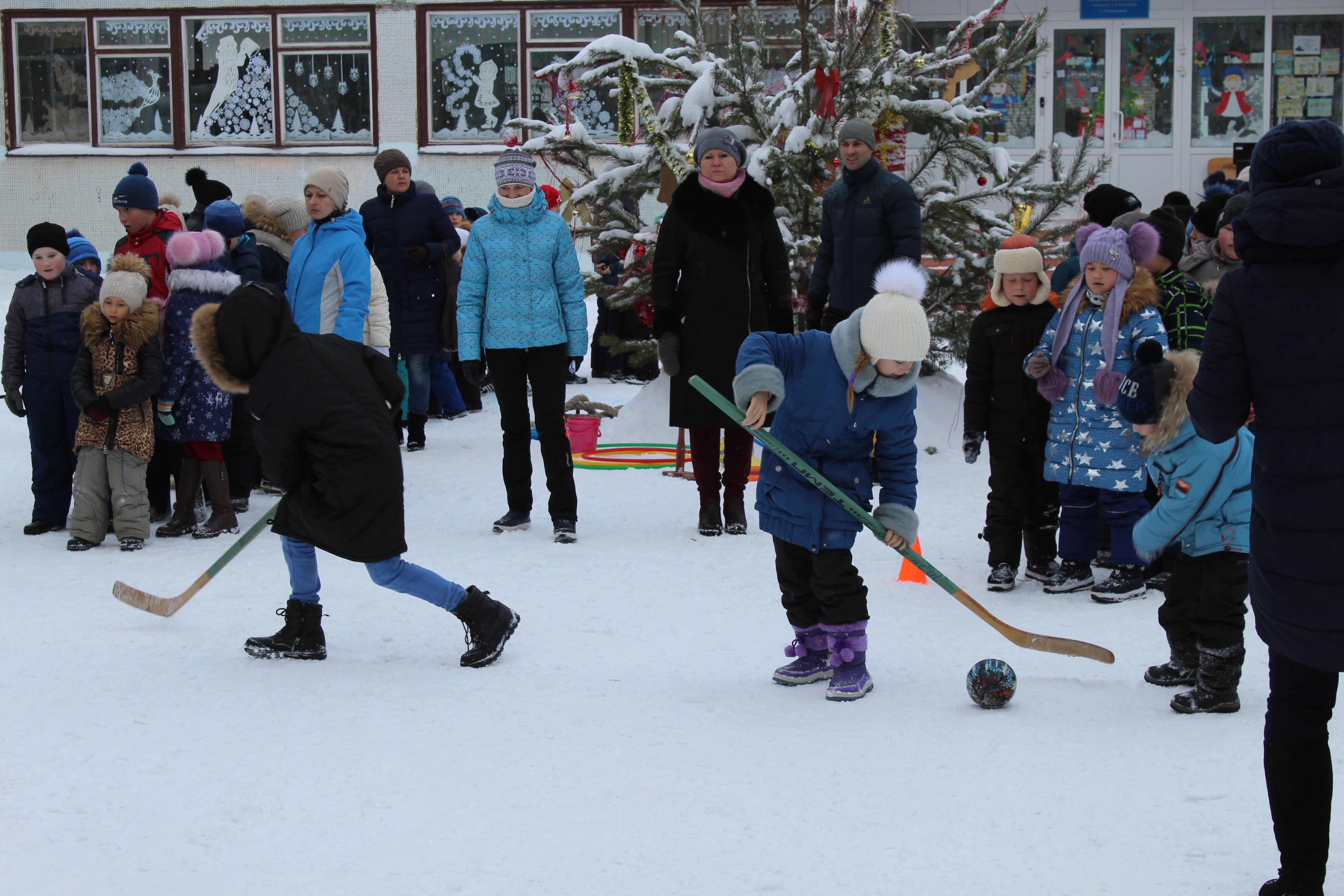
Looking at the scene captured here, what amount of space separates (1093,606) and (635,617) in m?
1.96

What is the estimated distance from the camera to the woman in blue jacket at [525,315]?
660 centimetres

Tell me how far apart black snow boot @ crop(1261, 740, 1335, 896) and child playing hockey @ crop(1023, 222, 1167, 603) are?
2756 millimetres

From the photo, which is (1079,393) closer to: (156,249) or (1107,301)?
(1107,301)

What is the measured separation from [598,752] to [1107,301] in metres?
3.11

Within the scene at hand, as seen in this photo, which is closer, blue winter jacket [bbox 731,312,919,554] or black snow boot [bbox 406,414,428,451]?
blue winter jacket [bbox 731,312,919,554]

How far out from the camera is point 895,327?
396 centimetres

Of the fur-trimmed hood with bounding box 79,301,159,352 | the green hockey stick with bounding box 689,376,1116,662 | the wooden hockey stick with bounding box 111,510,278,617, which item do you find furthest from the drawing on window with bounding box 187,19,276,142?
the green hockey stick with bounding box 689,376,1116,662

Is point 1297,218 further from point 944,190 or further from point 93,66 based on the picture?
point 93,66

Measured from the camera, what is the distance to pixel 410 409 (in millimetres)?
9000

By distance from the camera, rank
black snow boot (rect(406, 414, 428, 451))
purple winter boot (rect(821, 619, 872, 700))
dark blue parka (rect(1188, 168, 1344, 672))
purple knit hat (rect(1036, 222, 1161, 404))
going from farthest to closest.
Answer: black snow boot (rect(406, 414, 428, 451))
purple knit hat (rect(1036, 222, 1161, 404))
purple winter boot (rect(821, 619, 872, 700))
dark blue parka (rect(1188, 168, 1344, 672))

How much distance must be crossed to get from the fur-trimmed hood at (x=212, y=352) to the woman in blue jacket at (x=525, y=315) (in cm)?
220

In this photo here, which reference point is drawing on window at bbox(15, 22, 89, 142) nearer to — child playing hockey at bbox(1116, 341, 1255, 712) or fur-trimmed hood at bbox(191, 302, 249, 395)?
fur-trimmed hood at bbox(191, 302, 249, 395)

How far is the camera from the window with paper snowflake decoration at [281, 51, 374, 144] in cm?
1759

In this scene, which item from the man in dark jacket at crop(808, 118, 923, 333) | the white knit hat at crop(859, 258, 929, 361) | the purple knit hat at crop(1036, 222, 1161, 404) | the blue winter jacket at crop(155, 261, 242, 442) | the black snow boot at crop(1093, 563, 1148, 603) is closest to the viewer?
the white knit hat at crop(859, 258, 929, 361)
